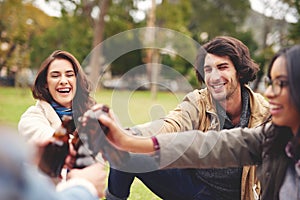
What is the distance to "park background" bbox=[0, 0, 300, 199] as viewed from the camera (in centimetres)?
1495

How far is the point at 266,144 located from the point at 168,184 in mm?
665

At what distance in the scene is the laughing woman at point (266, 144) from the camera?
1608 mm

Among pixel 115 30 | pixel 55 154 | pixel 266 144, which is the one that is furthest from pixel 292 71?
pixel 115 30

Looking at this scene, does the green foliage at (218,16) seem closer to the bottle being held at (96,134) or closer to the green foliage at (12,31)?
the green foliage at (12,31)

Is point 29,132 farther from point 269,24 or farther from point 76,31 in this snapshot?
point 269,24

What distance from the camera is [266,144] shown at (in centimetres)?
175

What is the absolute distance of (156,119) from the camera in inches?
93.4

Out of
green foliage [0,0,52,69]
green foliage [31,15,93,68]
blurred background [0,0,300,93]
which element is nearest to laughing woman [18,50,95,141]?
blurred background [0,0,300,93]

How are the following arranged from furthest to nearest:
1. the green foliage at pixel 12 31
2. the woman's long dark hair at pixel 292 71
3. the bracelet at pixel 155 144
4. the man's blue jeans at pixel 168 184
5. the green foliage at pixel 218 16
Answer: the green foliage at pixel 218 16 → the green foliage at pixel 12 31 → the man's blue jeans at pixel 168 184 → the bracelet at pixel 155 144 → the woman's long dark hair at pixel 292 71

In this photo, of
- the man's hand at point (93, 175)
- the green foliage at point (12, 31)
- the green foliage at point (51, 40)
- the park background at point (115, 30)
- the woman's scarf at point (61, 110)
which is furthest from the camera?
the green foliage at point (51, 40)

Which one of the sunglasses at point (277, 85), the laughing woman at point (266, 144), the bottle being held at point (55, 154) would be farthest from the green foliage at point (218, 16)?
the bottle being held at point (55, 154)

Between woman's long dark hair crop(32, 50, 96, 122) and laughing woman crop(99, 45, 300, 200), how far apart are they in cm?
76

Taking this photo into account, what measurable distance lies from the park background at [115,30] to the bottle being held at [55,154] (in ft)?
21.6

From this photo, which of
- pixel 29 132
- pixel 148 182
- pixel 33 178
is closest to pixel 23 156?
pixel 33 178
